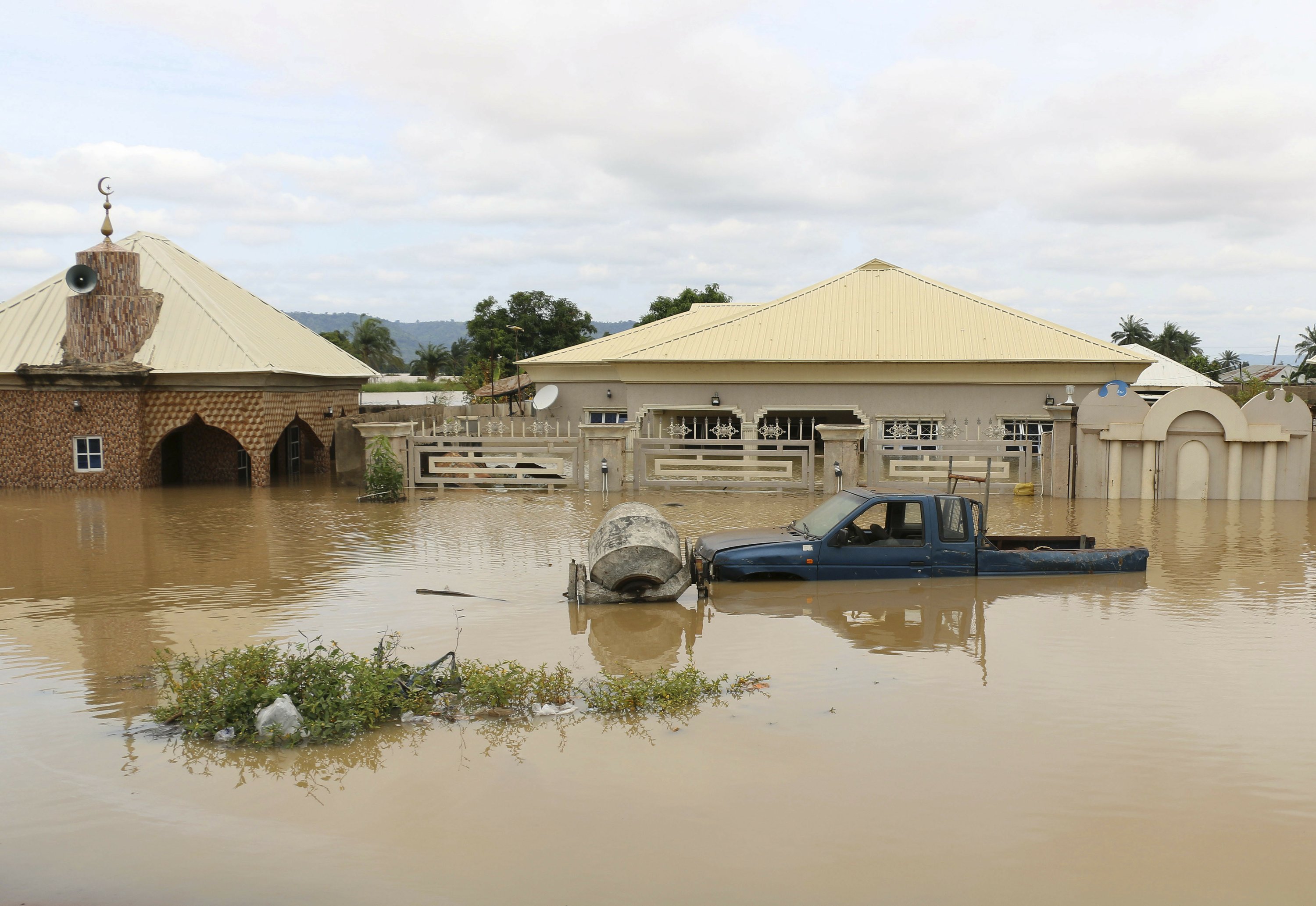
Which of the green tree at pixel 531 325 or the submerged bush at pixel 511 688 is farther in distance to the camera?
the green tree at pixel 531 325

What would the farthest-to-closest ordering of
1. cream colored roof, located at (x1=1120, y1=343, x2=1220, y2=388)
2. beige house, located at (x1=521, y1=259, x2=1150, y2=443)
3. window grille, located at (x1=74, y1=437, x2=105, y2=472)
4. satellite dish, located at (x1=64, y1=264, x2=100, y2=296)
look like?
cream colored roof, located at (x1=1120, y1=343, x2=1220, y2=388), beige house, located at (x1=521, y1=259, x2=1150, y2=443), window grille, located at (x1=74, y1=437, x2=105, y2=472), satellite dish, located at (x1=64, y1=264, x2=100, y2=296)

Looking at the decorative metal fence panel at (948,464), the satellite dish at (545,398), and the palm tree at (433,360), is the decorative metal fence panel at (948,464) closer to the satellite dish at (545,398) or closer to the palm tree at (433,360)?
the satellite dish at (545,398)

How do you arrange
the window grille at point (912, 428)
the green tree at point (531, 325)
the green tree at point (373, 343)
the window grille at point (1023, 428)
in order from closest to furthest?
the window grille at point (1023, 428), the window grille at point (912, 428), the green tree at point (531, 325), the green tree at point (373, 343)

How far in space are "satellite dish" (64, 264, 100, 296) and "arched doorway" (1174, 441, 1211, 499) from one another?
24836mm

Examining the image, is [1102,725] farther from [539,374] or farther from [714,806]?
[539,374]

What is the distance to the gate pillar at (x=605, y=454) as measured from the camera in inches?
875

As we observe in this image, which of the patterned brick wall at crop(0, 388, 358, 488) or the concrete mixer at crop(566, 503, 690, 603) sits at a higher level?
the patterned brick wall at crop(0, 388, 358, 488)

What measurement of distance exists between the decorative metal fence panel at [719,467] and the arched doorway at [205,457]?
1101 centimetres

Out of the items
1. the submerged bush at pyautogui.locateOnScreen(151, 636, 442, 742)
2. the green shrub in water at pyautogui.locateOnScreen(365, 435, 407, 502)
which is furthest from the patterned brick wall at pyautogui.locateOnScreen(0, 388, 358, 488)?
the submerged bush at pyautogui.locateOnScreen(151, 636, 442, 742)

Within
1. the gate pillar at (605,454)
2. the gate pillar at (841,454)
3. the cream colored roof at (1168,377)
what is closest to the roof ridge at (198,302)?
the gate pillar at (605,454)

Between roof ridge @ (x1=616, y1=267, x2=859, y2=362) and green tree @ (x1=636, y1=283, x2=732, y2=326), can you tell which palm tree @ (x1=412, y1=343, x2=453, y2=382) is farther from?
roof ridge @ (x1=616, y1=267, x2=859, y2=362)

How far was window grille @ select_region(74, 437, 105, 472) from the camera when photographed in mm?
23578

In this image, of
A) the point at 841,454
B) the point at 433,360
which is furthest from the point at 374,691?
the point at 433,360

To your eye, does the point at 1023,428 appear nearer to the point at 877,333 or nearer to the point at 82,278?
the point at 877,333
